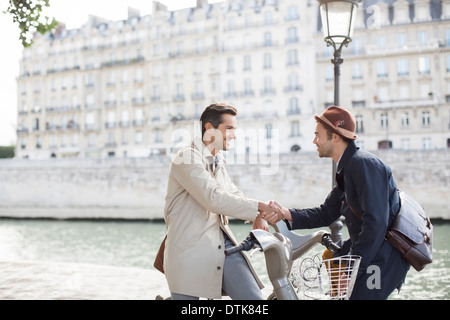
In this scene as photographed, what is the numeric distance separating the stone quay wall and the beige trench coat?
21698 millimetres

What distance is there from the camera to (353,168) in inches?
101

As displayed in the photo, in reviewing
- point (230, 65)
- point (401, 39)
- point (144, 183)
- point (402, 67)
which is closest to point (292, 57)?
point (230, 65)

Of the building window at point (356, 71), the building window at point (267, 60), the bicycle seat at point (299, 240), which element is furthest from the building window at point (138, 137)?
the bicycle seat at point (299, 240)

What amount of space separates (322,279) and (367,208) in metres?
0.42

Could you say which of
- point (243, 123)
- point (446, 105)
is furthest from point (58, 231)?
point (446, 105)

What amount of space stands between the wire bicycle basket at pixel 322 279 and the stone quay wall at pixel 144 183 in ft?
71.6

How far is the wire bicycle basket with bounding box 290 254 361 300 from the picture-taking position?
2449 mm

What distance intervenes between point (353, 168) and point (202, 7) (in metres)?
42.8

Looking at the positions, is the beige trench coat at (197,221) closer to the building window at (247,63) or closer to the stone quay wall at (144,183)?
the stone quay wall at (144,183)

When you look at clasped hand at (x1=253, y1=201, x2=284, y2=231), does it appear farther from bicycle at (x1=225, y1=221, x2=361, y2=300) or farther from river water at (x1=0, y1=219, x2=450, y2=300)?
river water at (x1=0, y1=219, x2=450, y2=300)

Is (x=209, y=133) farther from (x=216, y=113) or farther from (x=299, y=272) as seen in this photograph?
(x=299, y=272)

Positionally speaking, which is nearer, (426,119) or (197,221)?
(197,221)

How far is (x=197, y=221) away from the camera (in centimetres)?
278

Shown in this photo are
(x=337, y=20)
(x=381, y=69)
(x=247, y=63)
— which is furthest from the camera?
(x=247, y=63)
